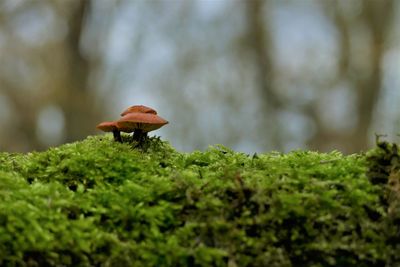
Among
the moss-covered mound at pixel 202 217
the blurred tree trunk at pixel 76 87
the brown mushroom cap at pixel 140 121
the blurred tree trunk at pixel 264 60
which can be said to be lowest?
the moss-covered mound at pixel 202 217

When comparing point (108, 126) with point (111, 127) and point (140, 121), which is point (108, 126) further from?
point (140, 121)

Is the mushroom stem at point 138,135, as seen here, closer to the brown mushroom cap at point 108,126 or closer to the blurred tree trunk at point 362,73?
the brown mushroom cap at point 108,126

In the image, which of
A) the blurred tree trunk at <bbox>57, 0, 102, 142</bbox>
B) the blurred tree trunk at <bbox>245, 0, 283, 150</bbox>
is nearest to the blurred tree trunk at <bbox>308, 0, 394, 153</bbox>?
the blurred tree trunk at <bbox>245, 0, 283, 150</bbox>

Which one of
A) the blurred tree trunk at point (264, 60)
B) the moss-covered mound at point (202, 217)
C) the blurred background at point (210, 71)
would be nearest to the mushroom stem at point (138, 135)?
the moss-covered mound at point (202, 217)

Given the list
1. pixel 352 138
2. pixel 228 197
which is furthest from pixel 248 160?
pixel 352 138

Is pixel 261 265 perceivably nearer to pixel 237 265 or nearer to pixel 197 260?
pixel 237 265

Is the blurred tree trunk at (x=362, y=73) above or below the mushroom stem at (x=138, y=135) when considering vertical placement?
above
